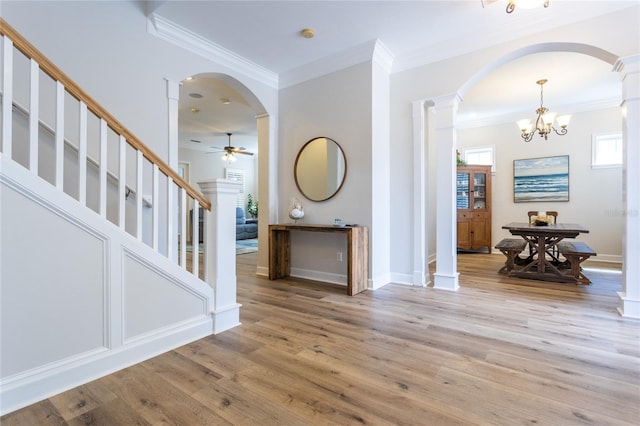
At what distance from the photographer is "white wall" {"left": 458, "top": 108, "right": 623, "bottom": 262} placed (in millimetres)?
5465

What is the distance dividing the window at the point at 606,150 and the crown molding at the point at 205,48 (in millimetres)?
5847

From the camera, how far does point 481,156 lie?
6.91 metres

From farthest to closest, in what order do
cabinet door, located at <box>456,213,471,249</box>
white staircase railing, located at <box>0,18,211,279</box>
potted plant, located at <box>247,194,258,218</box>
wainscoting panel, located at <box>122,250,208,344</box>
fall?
1. potted plant, located at <box>247,194,258,218</box>
2. cabinet door, located at <box>456,213,471,249</box>
3. wainscoting panel, located at <box>122,250,208,344</box>
4. white staircase railing, located at <box>0,18,211,279</box>

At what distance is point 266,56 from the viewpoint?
3924mm

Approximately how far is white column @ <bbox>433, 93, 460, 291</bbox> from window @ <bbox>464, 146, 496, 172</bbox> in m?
3.62

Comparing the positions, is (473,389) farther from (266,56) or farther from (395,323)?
(266,56)

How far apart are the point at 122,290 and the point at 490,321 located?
2.87m

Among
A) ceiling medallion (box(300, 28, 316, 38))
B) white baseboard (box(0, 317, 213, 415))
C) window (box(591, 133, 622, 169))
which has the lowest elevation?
white baseboard (box(0, 317, 213, 415))

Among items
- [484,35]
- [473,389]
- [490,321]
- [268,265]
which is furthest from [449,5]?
[268,265]

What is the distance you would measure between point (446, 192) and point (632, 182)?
1.60 meters

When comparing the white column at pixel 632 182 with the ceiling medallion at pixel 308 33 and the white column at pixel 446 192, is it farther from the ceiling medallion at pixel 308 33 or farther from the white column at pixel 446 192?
the ceiling medallion at pixel 308 33

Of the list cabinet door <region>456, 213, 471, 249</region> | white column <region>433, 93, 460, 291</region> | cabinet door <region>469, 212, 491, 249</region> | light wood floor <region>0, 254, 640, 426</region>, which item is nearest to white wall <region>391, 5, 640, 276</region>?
white column <region>433, 93, 460, 291</region>

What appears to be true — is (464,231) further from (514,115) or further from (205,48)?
(205,48)

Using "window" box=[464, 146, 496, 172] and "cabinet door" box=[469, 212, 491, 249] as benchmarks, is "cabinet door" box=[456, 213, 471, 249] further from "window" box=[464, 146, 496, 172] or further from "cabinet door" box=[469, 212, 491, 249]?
"window" box=[464, 146, 496, 172]
